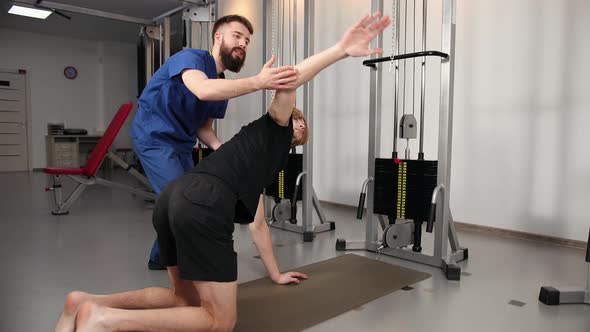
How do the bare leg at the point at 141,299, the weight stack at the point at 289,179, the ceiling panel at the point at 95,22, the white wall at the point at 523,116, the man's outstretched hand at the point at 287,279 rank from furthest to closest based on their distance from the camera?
the ceiling panel at the point at 95,22
the weight stack at the point at 289,179
the white wall at the point at 523,116
the man's outstretched hand at the point at 287,279
the bare leg at the point at 141,299

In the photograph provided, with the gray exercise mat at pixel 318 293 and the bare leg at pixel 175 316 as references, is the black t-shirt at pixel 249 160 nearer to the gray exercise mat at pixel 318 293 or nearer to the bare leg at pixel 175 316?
the bare leg at pixel 175 316

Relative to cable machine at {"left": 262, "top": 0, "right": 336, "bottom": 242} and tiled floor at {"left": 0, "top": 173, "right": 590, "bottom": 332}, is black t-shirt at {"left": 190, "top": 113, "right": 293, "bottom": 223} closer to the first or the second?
tiled floor at {"left": 0, "top": 173, "right": 590, "bottom": 332}

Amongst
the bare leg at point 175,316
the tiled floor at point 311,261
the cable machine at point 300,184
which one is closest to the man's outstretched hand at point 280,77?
the bare leg at point 175,316

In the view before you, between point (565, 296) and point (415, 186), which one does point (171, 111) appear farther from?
point (565, 296)

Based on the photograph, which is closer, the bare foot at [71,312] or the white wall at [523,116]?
the bare foot at [71,312]

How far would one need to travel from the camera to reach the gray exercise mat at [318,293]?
6.12 ft

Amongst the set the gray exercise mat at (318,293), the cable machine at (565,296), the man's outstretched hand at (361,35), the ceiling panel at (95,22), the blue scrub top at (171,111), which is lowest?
the gray exercise mat at (318,293)

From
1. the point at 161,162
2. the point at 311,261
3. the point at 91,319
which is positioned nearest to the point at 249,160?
the point at 91,319

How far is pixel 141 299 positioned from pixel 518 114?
3.00 m

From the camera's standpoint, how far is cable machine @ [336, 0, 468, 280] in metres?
2.59

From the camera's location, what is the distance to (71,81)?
9.28 metres

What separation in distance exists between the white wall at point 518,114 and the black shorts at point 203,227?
2729 mm

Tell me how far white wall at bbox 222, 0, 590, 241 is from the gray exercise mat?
4.51 ft

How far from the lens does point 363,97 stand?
14.7ft
